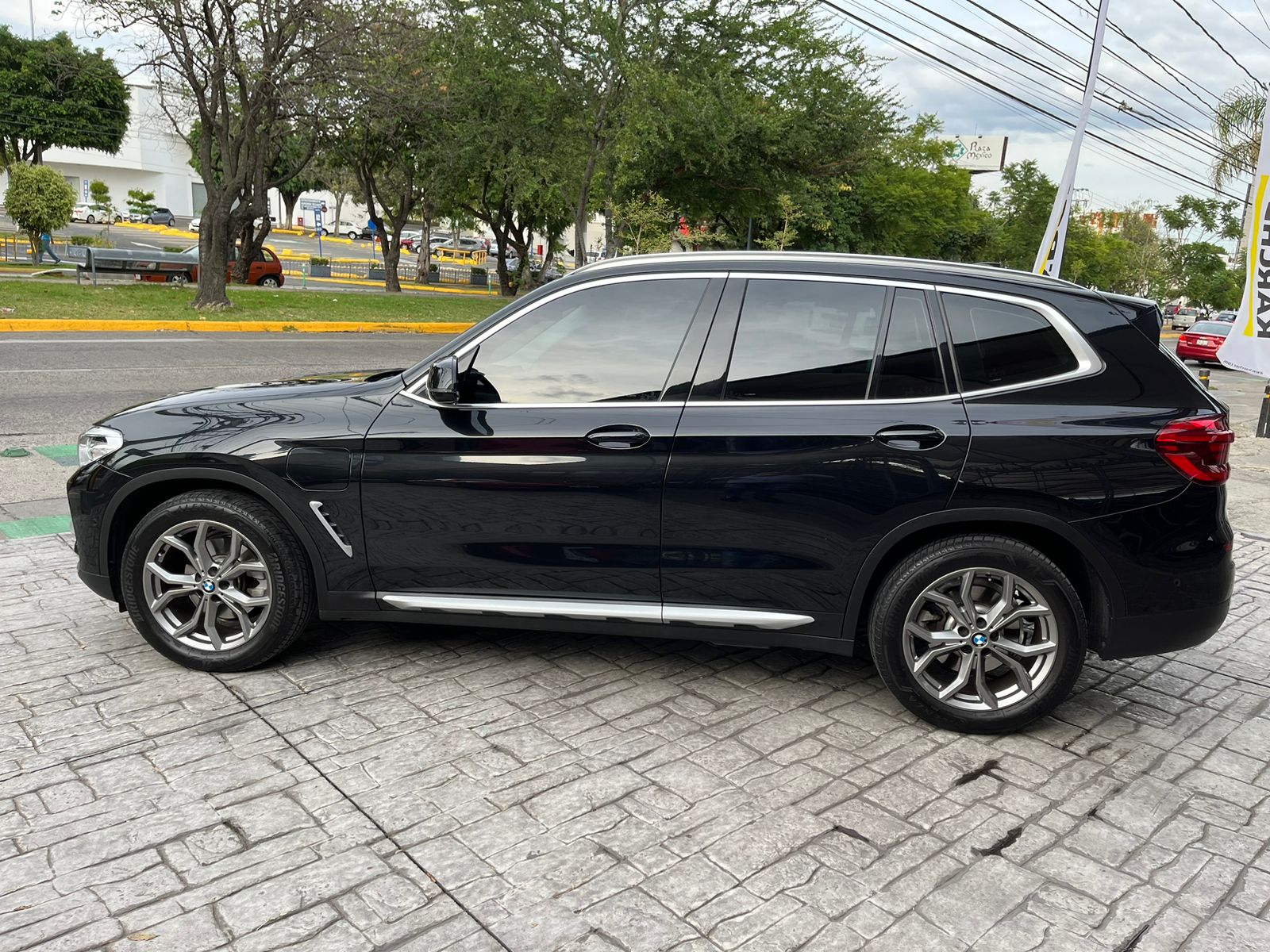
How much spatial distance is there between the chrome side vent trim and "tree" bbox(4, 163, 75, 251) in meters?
32.1

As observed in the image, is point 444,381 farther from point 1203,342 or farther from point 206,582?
point 1203,342

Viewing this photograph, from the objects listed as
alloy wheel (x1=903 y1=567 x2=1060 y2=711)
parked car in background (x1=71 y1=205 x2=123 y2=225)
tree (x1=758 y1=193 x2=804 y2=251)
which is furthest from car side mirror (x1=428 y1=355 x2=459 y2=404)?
parked car in background (x1=71 y1=205 x2=123 y2=225)

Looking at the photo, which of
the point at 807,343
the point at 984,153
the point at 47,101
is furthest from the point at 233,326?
the point at 984,153

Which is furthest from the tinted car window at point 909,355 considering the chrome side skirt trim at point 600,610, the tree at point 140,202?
the tree at point 140,202

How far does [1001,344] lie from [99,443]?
3606 millimetres

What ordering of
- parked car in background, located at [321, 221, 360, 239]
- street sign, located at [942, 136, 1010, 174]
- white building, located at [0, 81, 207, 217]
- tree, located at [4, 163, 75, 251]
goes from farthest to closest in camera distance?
1. street sign, located at [942, 136, 1010, 174]
2. parked car in background, located at [321, 221, 360, 239]
3. white building, located at [0, 81, 207, 217]
4. tree, located at [4, 163, 75, 251]

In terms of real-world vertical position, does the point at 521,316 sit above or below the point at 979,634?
above

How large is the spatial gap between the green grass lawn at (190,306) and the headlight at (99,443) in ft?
54.2

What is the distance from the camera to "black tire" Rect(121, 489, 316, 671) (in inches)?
162

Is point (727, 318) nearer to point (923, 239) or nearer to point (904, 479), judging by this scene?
point (904, 479)

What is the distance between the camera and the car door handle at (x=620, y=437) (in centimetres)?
389

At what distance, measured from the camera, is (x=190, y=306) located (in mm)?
22656

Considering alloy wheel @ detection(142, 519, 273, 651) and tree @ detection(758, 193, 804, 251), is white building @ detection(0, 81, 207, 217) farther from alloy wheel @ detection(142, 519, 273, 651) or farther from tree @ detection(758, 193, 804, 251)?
alloy wheel @ detection(142, 519, 273, 651)

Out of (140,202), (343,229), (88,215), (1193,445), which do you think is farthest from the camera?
(343,229)
